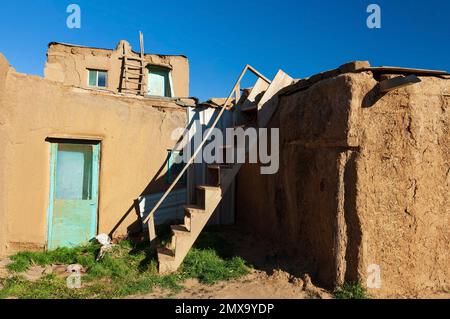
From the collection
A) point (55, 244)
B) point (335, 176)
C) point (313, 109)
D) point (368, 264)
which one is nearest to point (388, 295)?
point (368, 264)

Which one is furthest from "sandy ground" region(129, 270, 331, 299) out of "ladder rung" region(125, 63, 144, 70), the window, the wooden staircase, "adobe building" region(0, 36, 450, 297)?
the window

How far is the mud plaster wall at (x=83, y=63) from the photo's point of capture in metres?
14.4

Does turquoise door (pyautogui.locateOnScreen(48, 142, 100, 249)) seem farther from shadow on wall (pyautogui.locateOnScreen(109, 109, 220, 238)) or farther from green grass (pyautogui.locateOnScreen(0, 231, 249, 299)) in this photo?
shadow on wall (pyautogui.locateOnScreen(109, 109, 220, 238))

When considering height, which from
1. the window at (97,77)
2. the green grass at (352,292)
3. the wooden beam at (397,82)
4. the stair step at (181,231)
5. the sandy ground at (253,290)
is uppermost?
the window at (97,77)

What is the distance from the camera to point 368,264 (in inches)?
164

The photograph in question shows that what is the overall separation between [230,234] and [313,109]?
11.5 ft

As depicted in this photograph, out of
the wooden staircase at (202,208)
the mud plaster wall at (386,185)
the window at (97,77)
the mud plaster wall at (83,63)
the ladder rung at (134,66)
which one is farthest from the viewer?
the window at (97,77)

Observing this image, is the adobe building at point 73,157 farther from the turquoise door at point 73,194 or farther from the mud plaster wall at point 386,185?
the mud plaster wall at point 386,185

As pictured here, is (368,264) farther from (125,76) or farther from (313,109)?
(125,76)

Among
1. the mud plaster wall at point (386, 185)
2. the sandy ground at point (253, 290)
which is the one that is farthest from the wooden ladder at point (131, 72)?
the mud plaster wall at point (386, 185)

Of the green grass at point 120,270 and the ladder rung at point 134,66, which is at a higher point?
the ladder rung at point 134,66

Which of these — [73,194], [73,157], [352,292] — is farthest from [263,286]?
[73,157]

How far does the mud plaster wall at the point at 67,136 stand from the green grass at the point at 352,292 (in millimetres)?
4333

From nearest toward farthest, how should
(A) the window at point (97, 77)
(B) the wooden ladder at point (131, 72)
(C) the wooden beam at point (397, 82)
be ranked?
1. (C) the wooden beam at point (397, 82)
2. (B) the wooden ladder at point (131, 72)
3. (A) the window at point (97, 77)
